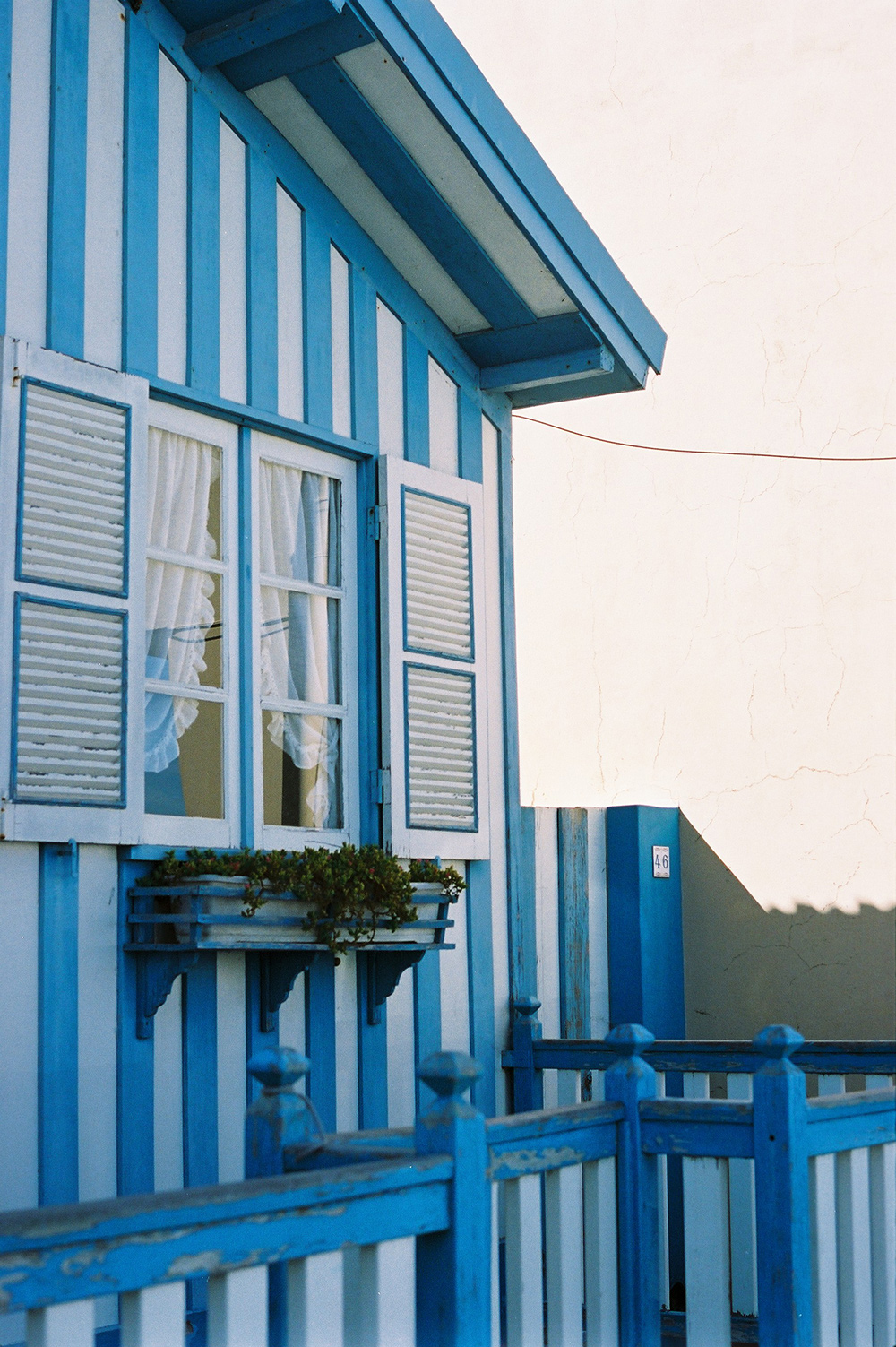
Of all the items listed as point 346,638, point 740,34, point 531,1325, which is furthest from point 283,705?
point 740,34

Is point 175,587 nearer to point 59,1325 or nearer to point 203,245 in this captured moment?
point 203,245

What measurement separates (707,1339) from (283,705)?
2425mm

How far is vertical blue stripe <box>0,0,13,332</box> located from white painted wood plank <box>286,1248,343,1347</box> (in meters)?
2.89

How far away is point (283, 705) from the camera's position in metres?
5.18

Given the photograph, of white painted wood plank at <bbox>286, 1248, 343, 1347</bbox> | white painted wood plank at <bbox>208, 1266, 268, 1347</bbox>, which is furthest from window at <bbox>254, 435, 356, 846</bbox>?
white painted wood plank at <bbox>208, 1266, 268, 1347</bbox>

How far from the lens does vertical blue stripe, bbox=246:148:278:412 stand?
5160mm

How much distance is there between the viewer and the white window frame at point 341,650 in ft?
16.6

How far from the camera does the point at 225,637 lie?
500cm

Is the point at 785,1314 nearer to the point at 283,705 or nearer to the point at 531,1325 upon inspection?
the point at 531,1325

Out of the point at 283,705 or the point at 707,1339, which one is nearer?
the point at 707,1339

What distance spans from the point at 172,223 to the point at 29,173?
0.56m

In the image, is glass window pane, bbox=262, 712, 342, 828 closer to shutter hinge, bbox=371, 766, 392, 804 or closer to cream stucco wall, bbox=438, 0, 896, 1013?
shutter hinge, bbox=371, 766, 392, 804

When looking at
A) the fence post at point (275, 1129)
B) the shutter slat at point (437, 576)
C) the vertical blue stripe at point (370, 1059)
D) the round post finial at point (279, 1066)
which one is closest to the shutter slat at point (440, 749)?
the shutter slat at point (437, 576)

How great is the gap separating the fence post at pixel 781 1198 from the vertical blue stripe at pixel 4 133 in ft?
9.39
